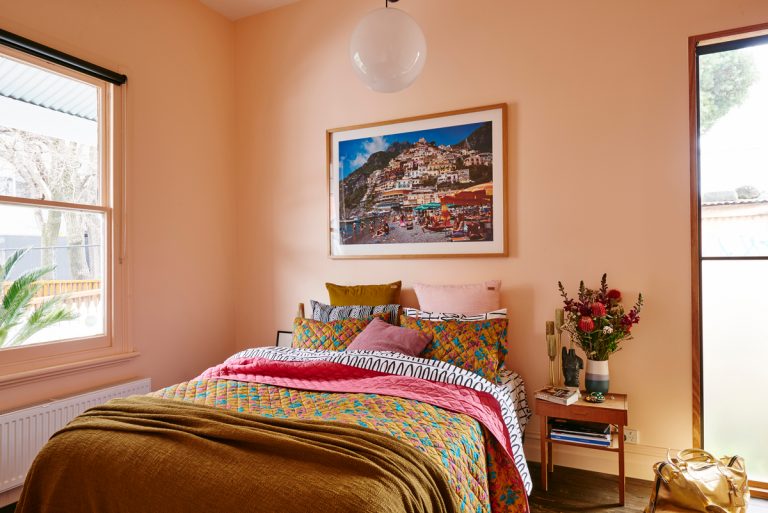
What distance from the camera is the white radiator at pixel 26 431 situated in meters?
2.49

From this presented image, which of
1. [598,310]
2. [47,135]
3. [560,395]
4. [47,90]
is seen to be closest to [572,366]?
[560,395]

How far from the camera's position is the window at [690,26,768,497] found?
2.65 meters

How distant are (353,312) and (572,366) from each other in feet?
4.47

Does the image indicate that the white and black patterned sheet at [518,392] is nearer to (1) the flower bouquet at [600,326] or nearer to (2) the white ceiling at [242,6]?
(1) the flower bouquet at [600,326]

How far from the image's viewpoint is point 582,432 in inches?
102

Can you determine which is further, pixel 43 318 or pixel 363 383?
pixel 43 318

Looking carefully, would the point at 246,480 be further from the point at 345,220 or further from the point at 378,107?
the point at 378,107

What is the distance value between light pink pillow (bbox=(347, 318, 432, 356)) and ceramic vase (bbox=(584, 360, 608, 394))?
91cm

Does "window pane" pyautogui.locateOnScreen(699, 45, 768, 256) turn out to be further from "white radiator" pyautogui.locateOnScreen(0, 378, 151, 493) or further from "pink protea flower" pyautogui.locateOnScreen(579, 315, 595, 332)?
"white radiator" pyautogui.locateOnScreen(0, 378, 151, 493)

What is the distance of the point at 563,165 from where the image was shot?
9.86 feet

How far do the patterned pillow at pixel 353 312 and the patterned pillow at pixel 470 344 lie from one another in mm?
382

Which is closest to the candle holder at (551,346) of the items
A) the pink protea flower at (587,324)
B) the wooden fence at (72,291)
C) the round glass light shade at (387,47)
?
the pink protea flower at (587,324)

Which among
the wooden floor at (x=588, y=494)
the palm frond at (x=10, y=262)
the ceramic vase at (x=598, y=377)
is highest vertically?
the palm frond at (x=10, y=262)

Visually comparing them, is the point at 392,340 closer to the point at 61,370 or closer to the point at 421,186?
the point at 421,186
